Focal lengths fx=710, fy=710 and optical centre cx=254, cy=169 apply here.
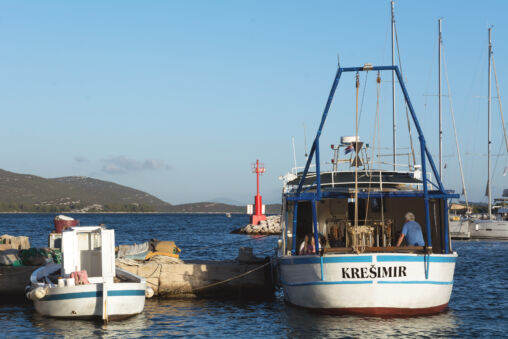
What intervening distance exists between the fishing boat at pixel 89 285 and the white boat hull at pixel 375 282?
469 cm

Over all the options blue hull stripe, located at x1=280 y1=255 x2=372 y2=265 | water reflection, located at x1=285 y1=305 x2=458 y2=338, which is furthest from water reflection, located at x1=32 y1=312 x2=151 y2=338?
blue hull stripe, located at x1=280 y1=255 x2=372 y2=265

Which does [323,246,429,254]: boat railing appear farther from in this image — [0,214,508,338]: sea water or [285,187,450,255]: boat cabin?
[285,187,450,255]: boat cabin

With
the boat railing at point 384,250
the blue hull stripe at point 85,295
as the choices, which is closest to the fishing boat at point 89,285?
the blue hull stripe at point 85,295

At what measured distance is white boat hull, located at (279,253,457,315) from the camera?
1809 cm

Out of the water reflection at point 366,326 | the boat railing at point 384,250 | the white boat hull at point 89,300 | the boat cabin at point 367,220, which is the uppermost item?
the boat cabin at point 367,220

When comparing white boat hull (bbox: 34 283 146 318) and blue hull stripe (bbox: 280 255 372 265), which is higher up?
blue hull stripe (bbox: 280 255 372 265)

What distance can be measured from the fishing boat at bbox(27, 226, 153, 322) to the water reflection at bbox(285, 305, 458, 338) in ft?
14.7

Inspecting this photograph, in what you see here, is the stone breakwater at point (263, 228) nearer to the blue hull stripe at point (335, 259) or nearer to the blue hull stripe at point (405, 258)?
the blue hull stripe at point (335, 259)

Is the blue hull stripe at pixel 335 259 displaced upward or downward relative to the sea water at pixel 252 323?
upward

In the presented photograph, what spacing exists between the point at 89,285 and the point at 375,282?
7350 millimetres

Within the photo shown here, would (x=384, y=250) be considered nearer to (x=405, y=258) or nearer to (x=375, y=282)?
(x=405, y=258)

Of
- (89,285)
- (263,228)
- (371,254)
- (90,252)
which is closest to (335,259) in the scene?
(371,254)

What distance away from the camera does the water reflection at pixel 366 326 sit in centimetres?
1755

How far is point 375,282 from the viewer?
18.2 meters
